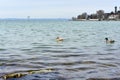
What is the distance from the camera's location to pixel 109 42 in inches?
1380

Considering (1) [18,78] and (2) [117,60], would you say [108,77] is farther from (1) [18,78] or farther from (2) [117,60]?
(2) [117,60]

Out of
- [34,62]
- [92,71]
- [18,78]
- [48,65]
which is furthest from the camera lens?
[34,62]

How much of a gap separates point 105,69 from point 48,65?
3.71 meters

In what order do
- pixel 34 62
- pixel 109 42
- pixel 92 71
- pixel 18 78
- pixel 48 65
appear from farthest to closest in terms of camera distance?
pixel 109 42, pixel 34 62, pixel 48 65, pixel 92 71, pixel 18 78

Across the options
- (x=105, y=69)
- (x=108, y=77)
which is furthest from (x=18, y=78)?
(x=105, y=69)

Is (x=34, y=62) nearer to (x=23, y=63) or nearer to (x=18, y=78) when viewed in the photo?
(x=23, y=63)

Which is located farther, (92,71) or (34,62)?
(34,62)


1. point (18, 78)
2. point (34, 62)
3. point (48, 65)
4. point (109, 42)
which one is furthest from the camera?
point (109, 42)

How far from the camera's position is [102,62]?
20.7m

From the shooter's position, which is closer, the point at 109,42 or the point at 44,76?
the point at 44,76

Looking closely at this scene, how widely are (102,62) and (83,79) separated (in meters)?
5.82

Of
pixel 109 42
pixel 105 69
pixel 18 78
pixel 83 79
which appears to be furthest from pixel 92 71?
pixel 109 42

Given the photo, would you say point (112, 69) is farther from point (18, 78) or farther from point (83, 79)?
point (18, 78)

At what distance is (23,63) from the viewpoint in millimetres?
20516
